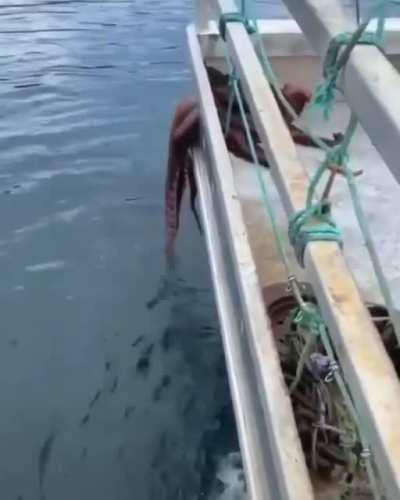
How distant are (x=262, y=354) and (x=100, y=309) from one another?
2058mm

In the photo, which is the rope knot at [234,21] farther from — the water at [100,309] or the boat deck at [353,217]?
the water at [100,309]

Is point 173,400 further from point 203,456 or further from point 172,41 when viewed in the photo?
point 172,41

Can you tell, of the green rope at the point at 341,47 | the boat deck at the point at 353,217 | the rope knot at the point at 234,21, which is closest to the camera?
the green rope at the point at 341,47

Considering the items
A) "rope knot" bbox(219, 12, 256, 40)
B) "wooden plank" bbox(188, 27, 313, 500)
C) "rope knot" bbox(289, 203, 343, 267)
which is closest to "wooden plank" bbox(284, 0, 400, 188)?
"rope knot" bbox(289, 203, 343, 267)

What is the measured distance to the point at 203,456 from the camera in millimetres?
2951

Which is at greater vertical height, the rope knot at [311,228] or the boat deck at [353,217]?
the boat deck at [353,217]

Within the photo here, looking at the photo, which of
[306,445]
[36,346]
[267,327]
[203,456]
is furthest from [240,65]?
[36,346]

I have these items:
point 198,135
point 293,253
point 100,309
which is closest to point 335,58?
point 293,253

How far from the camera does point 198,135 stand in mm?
3049

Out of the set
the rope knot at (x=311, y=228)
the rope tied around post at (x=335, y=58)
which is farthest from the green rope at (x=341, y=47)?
the rope knot at (x=311, y=228)

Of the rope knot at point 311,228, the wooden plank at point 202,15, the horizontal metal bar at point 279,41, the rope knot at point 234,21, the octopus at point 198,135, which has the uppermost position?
the wooden plank at point 202,15

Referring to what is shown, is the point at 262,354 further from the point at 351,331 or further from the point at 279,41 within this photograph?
the point at 279,41

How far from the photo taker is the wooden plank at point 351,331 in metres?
1.11

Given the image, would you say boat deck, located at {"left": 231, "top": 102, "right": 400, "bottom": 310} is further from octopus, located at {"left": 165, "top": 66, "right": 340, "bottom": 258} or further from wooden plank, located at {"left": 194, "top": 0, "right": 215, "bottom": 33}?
wooden plank, located at {"left": 194, "top": 0, "right": 215, "bottom": 33}
